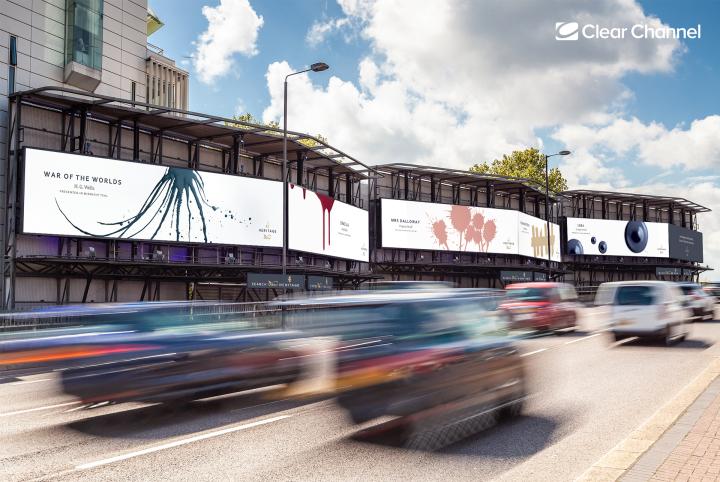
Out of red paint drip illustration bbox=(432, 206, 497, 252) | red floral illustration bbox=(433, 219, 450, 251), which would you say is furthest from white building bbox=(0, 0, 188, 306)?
red paint drip illustration bbox=(432, 206, 497, 252)

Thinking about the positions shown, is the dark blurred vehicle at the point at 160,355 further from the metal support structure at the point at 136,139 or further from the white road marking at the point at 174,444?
the metal support structure at the point at 136,139

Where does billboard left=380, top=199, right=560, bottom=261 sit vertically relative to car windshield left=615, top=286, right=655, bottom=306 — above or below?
above

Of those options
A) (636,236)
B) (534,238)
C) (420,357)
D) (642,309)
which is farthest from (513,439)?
(636,236)

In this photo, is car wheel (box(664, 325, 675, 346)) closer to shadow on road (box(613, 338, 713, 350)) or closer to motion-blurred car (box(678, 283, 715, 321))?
shadow on road (box(613, 338, 713, 350))

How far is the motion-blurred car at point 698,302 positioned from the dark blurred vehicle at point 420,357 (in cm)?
1856

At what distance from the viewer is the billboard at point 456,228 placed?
52.0m

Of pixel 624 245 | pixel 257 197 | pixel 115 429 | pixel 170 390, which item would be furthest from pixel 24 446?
pixel 624 245

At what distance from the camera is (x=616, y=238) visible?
7269 cm

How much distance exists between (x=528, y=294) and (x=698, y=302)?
355 inches

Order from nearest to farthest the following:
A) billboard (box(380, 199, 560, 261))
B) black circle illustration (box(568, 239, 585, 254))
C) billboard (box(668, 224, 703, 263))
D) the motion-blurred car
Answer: the motion-blurred car, billboard (box(380, 199, 560, 261)), black circle illustration (box(568, 239, 585, 254)), billboard (box(668, 224, 703, 263))

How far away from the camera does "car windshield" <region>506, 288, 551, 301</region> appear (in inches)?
846

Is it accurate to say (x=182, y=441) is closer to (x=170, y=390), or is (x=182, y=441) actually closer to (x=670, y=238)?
(x=170, y=390)

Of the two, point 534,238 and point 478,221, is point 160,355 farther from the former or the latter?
point 534,238

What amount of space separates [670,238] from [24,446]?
8058 centimetres
